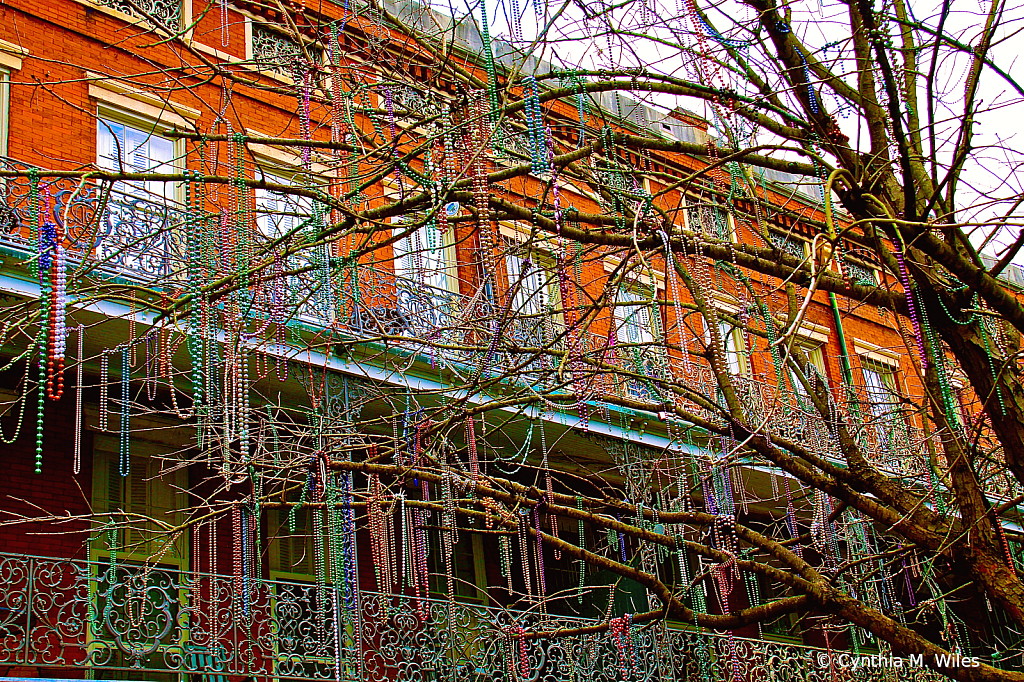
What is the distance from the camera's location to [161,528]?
10.5 m

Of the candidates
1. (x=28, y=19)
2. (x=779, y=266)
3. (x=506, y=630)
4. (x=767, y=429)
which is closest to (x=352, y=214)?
(x=779, y=266)

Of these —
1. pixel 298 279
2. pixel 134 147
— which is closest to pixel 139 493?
pixel 298 279

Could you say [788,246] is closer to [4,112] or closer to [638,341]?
[638,341]

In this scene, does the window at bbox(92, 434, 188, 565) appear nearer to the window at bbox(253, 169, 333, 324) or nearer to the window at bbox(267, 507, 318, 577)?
the window at bbox(267, 507, 318, 577)

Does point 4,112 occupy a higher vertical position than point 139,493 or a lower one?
higher

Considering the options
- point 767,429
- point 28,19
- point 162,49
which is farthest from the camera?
point 162,49

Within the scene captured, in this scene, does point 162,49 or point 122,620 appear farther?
point 162,49

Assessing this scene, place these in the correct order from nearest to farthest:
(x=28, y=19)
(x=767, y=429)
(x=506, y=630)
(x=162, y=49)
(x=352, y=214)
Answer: (x=352, y=214), (x=767, y=429), (x=506, y=630), (x=28, y=19), (x=162, y=49)

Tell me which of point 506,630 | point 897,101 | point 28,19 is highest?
point 28,19

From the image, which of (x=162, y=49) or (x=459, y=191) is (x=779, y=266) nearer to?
(x=459, y=191)

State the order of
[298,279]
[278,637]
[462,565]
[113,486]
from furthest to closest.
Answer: [462,565] < [298,279] < [113,486] < [278,637]

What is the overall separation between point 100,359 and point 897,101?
23.5 feet

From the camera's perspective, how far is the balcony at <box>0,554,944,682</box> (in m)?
8.62

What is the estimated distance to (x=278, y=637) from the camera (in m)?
9.27
